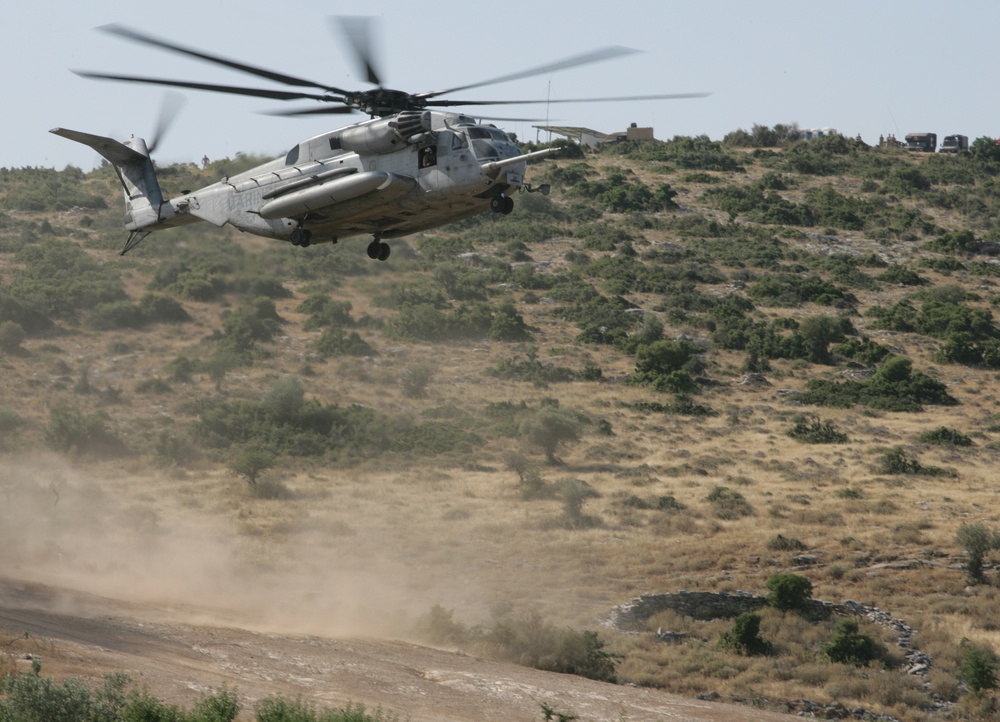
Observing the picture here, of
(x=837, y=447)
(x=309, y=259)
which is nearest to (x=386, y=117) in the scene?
(x=837, y=447)

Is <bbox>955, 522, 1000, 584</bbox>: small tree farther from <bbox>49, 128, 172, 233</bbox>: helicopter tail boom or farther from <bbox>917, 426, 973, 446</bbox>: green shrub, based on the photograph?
<bbox>49, 128, 172, 233</bbox>: helicopter tail boom

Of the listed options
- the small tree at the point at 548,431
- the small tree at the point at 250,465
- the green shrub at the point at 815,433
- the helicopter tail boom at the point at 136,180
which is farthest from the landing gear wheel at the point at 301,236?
the green shrub at the point at 815,433

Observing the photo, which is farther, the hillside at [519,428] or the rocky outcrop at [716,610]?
the hillside at [519,428]

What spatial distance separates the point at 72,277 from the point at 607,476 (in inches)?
1182

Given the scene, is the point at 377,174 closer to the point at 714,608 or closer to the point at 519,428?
the point at 714,608

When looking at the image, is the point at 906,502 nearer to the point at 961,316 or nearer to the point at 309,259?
the point at 961,316

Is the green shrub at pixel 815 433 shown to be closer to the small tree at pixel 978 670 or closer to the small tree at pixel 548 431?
the small tree at pixel 548 431

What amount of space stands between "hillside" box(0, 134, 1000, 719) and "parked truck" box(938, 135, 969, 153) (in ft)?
95.3

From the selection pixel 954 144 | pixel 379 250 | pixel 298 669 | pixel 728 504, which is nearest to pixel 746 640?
pixel 728 504

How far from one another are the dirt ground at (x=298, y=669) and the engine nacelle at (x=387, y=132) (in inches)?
406

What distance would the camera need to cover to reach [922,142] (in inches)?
4193

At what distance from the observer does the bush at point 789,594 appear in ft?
107

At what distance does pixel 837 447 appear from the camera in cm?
4647

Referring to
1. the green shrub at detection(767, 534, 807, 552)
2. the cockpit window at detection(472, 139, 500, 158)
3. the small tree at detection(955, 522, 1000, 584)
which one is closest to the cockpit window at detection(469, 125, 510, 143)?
the cockpit window at detection(472, 139, 500, 158)
